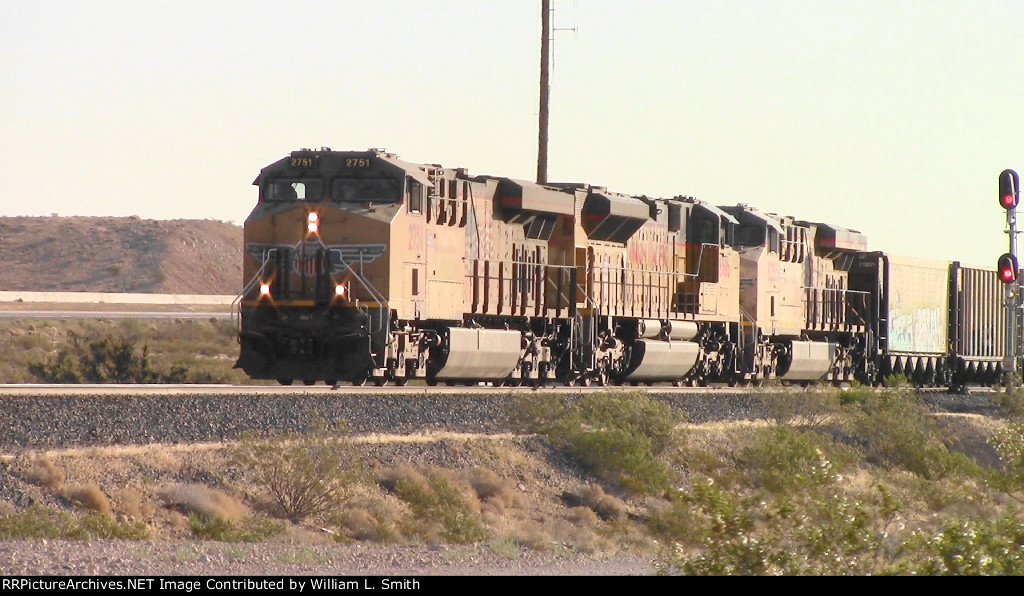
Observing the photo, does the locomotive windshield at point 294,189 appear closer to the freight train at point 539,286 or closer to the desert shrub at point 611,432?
the freight train at point 539,286

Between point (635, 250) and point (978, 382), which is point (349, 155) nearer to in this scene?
point (635, 250)

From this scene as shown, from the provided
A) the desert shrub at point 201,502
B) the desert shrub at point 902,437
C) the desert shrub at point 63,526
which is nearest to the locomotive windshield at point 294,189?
the desert shrub at point 201,502

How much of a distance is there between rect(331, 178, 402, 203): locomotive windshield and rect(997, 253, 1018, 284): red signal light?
15105 mm

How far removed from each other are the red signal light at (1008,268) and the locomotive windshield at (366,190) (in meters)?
15.1

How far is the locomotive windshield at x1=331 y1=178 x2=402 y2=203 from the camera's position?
21234 millimetres

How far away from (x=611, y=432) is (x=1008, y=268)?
42.1 feet

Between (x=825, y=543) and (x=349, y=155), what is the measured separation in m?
12.1

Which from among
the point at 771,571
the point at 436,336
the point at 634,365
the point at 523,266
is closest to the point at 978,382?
the point at 634,365

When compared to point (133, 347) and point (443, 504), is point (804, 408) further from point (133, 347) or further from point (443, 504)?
point (133, 347)

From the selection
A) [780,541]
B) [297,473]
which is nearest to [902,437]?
[297,473]

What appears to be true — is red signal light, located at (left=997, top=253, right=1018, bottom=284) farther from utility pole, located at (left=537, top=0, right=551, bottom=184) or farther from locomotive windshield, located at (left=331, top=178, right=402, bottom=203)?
locomotive windshield, located at (left=331, top=178, right=402, bottom=203)

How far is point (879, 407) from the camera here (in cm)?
→ 2925

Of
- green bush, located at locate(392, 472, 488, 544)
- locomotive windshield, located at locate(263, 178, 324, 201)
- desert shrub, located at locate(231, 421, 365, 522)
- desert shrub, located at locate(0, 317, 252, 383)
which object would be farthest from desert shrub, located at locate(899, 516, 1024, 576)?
desert shrub, located at locate(0, 317, 252, 383)

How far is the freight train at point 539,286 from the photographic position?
2117cm
